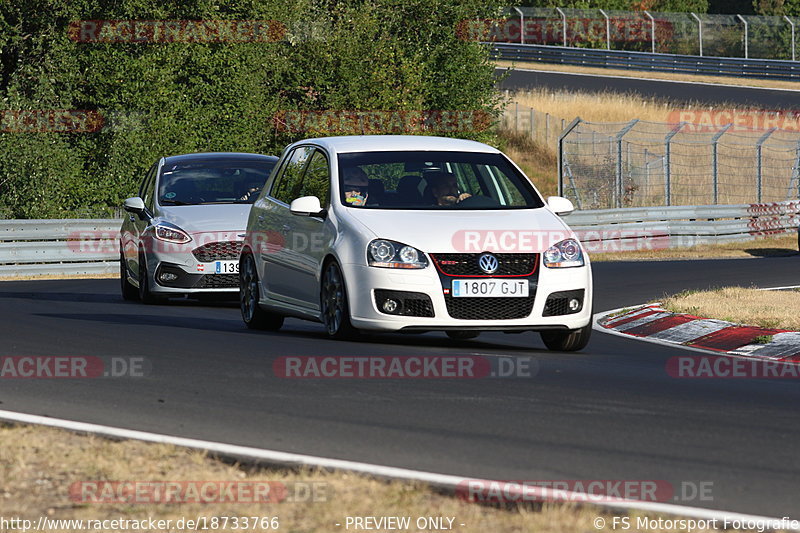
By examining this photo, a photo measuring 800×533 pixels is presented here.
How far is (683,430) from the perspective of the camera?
23.4 feet

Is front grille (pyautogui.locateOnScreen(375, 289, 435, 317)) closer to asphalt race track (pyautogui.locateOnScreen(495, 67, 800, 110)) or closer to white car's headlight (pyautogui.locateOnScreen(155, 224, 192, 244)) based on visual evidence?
white car's headlight (pyautogui.locateOnScreen(155, 224, 192, 244))

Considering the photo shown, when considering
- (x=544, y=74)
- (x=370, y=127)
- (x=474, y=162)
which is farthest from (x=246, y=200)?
(x=544, y=74)

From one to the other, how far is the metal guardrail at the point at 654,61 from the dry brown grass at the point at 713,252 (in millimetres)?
29045

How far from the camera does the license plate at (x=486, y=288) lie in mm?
10250

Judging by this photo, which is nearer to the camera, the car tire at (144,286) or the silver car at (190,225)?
the silver car at (190,225)

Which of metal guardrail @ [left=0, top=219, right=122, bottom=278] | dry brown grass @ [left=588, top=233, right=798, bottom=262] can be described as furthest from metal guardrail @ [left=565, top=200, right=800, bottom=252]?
metal guardrail @ [left=0, top=219, right=122, bottom=278]

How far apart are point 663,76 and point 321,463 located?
57763 millimetres

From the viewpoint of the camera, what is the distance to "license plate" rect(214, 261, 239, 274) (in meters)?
15.6

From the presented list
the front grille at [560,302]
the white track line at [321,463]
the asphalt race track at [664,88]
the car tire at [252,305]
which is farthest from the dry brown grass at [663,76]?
the white track line at [321,463]

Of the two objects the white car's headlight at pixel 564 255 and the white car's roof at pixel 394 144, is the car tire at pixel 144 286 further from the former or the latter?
the white car's headlight at pixel 564 255

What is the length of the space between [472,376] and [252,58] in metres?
24.5
